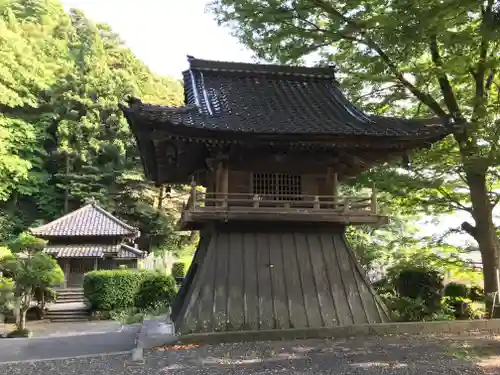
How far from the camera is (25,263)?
56.7 ft

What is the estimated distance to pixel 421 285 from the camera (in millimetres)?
13094

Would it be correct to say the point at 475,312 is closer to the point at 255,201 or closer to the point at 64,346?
the point at 255,201

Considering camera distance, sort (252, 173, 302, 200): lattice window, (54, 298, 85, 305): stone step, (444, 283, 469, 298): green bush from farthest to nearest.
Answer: (54, 298, 85, 305): stone step < (444, 283, 469, 298): green bush < (252, 173, 302, 200): lattice window

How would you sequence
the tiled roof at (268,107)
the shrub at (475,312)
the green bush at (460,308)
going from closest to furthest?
the tiled roof at (268,107), the shrub at (475,312), the green bush at (460,308)

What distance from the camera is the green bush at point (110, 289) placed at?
24188 millimetres

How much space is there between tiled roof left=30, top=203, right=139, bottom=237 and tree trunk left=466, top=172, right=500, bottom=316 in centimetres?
2261

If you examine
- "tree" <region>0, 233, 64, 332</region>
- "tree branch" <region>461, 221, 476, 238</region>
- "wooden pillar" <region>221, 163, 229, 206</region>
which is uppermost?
"wooden pillar" <region>221, 163, 229, 206</region>

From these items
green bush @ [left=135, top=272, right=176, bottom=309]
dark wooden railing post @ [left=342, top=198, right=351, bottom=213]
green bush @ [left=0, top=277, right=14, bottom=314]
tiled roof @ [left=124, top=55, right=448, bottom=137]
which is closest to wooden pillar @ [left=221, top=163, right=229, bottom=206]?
tiled roof @ [left=124, top=55, right=448, bottom=137]

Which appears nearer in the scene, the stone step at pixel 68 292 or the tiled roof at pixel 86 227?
the stone step at pixel 68 292

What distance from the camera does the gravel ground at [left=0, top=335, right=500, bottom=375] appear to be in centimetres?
729

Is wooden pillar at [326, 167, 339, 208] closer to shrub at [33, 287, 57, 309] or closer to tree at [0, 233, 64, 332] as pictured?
tree at [0, 233, 64, 332]

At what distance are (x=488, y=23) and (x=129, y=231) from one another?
25788mm

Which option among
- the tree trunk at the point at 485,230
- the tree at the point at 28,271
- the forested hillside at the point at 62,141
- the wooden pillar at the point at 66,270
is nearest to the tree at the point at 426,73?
the tree trunk at the point at 485,230

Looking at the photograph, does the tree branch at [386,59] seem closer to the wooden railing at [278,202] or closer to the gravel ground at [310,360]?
the wooden railing at [278,202]
